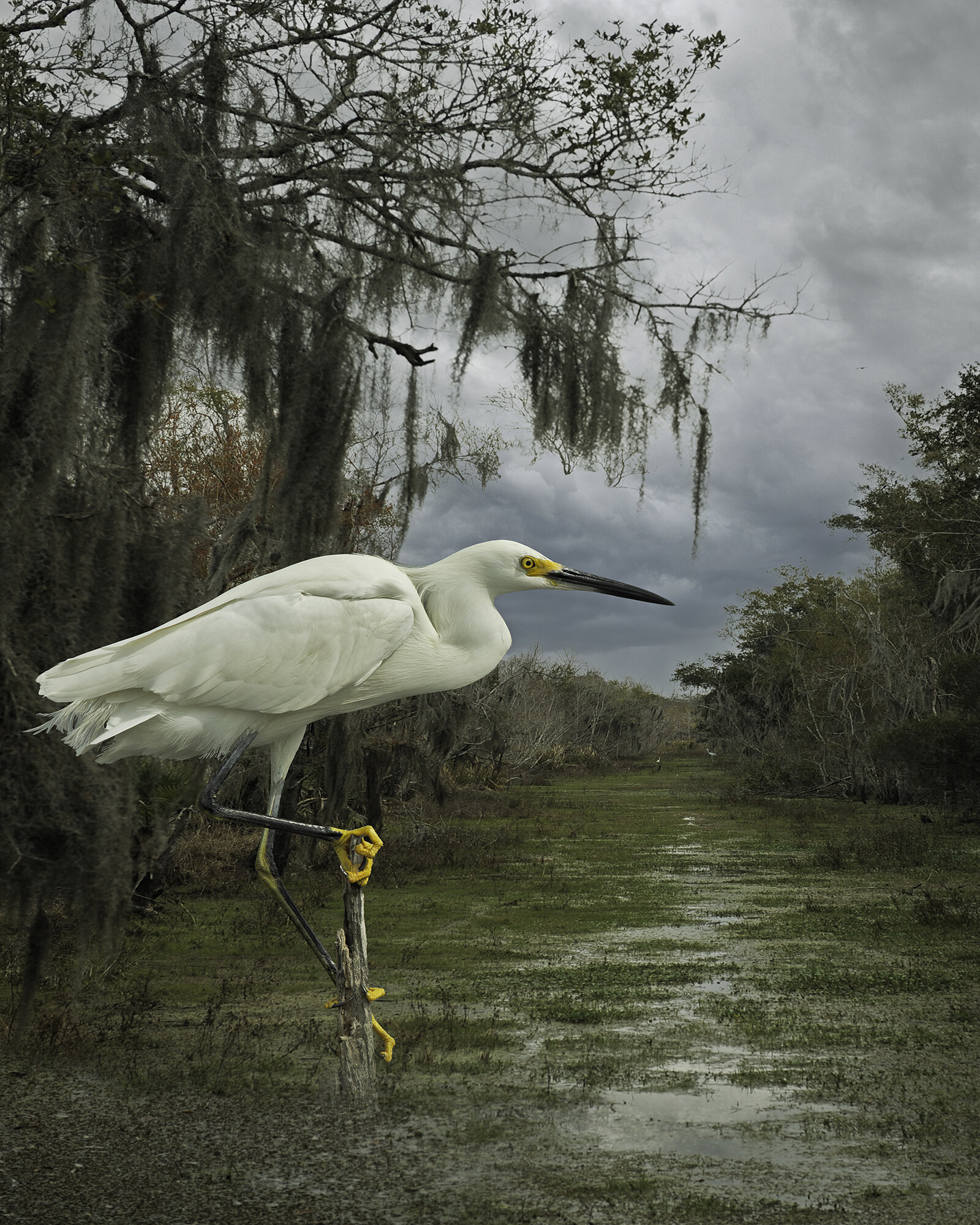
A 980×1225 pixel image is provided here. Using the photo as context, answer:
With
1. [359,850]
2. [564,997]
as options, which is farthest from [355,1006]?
[564,997]

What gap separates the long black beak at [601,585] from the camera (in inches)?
181

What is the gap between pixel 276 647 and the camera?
13.4 feet

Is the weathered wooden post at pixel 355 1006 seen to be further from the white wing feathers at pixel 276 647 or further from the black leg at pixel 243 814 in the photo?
the white wing feathers at pixel 276 647

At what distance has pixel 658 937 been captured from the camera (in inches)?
357

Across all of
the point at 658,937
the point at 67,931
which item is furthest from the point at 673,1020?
the point at 67,931

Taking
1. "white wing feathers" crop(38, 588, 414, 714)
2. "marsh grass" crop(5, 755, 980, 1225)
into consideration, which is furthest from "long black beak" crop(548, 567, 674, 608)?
"marsh grass" crop(5, 755, 980, 1225)

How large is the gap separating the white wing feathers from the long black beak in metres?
0.79

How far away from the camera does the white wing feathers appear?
3912 mm

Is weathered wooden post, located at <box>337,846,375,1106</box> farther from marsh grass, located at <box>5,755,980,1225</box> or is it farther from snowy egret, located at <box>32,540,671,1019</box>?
marsh grass, located at <box>5,755,980,1225</box>

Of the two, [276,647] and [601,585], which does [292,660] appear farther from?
[601,585]

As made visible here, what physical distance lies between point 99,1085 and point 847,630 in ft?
80.1

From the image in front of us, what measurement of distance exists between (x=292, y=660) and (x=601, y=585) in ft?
4.65

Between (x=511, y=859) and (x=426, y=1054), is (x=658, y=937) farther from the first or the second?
(x=511, y=859)

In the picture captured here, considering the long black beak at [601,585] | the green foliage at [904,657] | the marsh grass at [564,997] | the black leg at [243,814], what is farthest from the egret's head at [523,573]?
the green foliage at [904,657]
